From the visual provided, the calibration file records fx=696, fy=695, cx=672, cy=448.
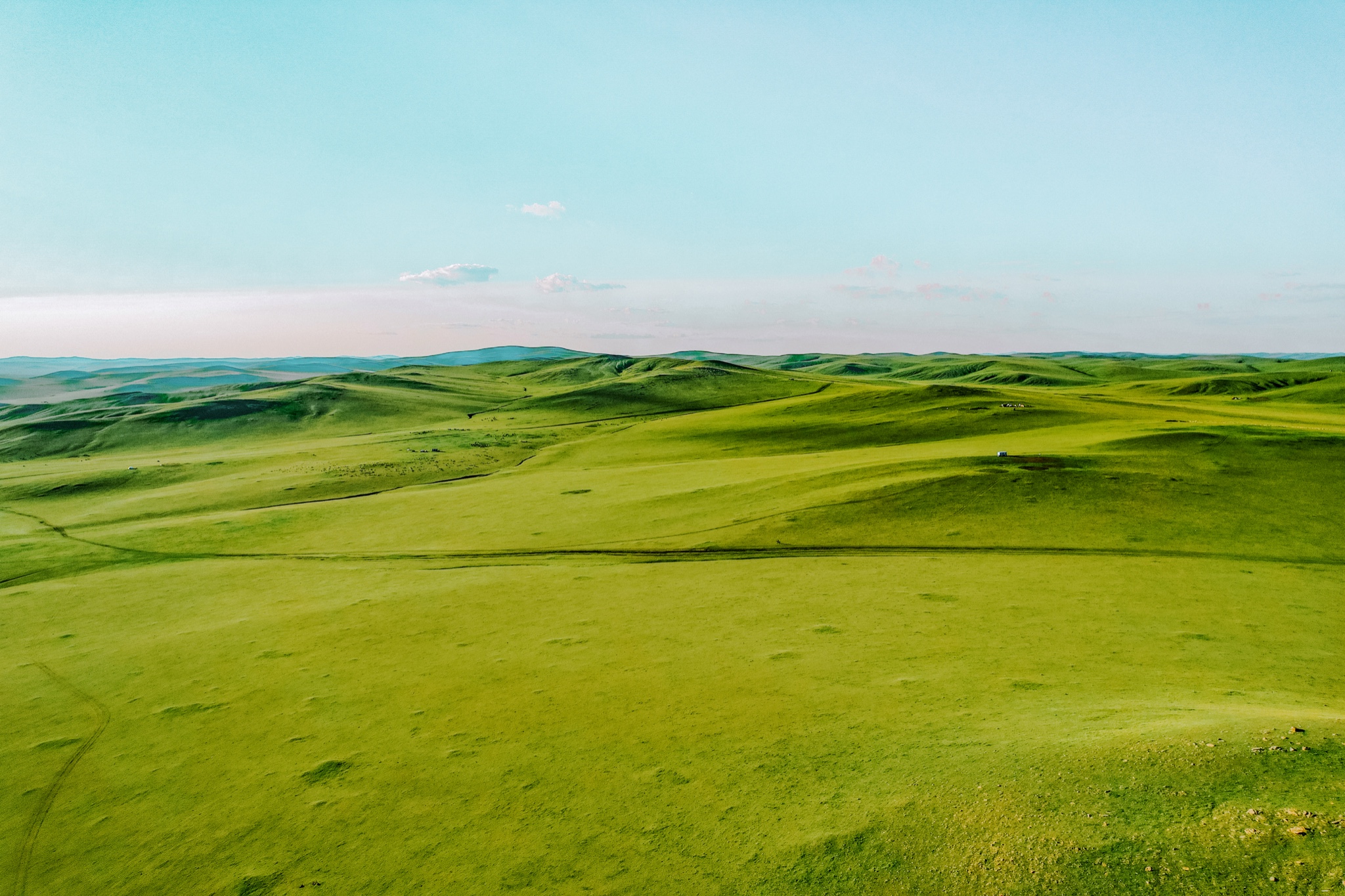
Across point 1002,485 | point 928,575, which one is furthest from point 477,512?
point 1002,485

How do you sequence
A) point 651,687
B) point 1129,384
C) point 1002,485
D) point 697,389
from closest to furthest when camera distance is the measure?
1. point 651,687
2. point 1002,485
3. point 697,389
4. point 1129,384

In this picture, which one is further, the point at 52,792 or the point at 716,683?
the point at 716,683

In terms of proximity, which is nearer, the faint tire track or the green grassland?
the green grassland

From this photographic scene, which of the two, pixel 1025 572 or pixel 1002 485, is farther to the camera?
pixel 1002 485

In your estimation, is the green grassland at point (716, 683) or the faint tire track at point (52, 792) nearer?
the green grassland at point (716, 683)

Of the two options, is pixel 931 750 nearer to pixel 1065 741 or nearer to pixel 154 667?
pixel 1065 741
